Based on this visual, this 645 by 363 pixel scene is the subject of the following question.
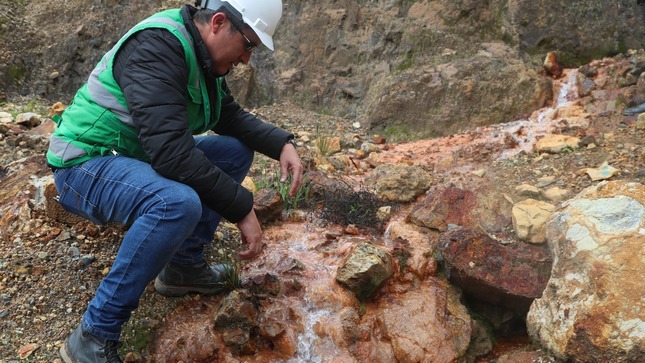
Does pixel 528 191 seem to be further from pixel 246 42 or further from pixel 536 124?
pixel 246 42

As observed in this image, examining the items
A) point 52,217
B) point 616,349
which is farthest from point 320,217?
point 616,349

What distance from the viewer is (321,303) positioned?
317 cm

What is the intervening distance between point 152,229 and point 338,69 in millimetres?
5387

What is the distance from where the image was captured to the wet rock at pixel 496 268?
10.2ft

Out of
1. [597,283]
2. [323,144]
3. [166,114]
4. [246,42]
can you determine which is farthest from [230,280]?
[323,144]

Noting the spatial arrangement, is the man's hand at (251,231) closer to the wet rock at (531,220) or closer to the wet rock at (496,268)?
the wet rock at (496,268)

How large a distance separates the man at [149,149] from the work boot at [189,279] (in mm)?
502

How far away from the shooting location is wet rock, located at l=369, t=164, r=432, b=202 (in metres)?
4.40

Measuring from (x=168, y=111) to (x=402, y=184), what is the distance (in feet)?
8.52

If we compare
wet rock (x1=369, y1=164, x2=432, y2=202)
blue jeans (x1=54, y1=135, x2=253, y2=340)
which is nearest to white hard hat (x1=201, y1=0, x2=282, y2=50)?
blue jeans (x1=54, y1=135, x2=253, y2=340)

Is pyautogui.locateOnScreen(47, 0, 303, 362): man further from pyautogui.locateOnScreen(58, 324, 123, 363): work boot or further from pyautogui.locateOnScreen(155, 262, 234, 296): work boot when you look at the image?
pyautogui.locateOnScreen(155, 262, 234, 296): work boot

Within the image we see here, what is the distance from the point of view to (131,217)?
234 cm

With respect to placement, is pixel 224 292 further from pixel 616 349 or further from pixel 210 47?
pixel 616 349

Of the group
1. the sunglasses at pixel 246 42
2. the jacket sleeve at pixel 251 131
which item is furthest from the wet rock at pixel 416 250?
the sunglasses at pixel 246 42
